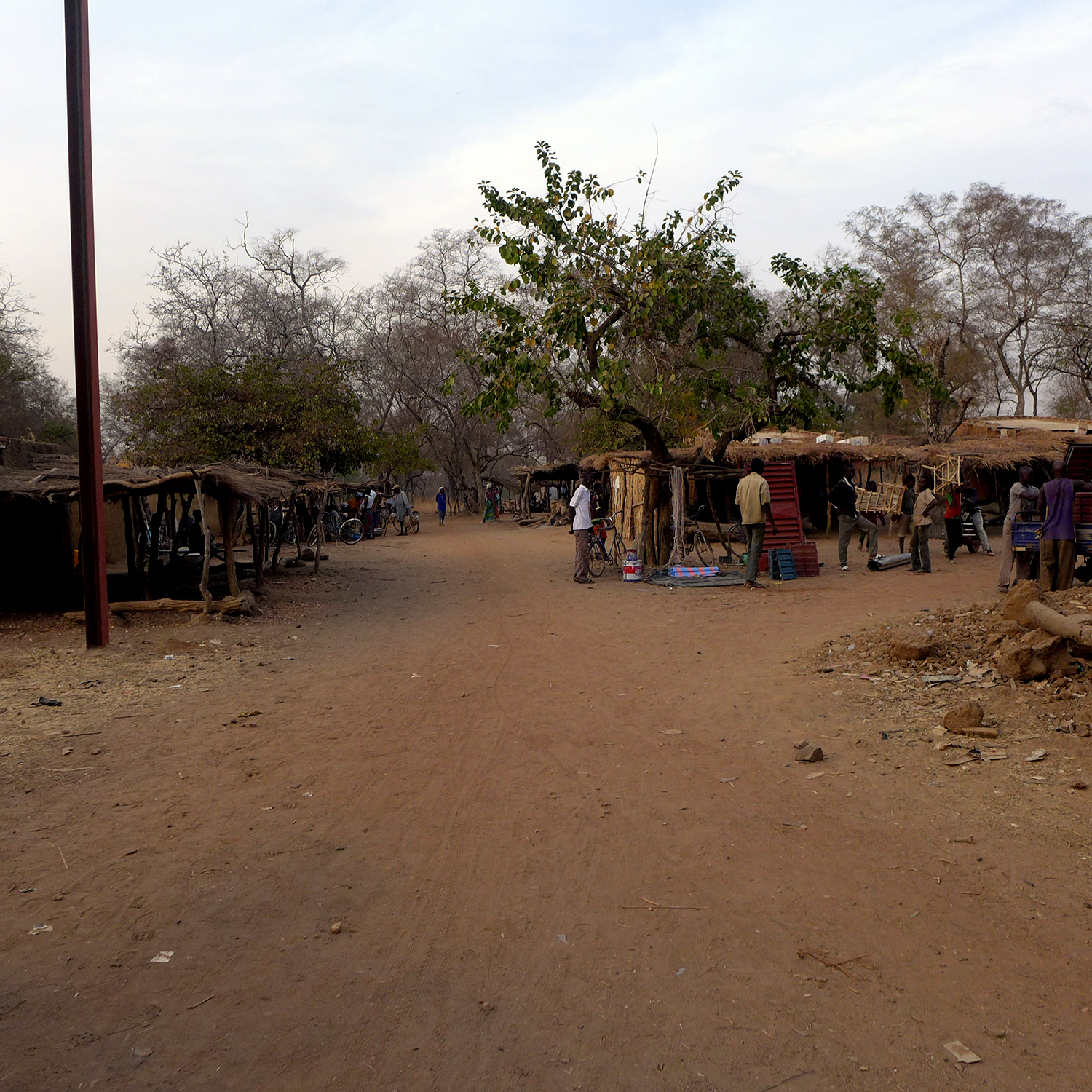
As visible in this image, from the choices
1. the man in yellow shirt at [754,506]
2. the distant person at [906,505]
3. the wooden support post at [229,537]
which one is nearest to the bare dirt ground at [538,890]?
the wooden support post at [229,537]

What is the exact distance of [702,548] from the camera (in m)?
16.6

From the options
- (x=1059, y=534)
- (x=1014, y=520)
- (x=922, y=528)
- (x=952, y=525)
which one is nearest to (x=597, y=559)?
(x=922, y=528)

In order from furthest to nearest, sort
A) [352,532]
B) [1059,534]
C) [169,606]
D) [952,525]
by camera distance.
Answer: [352,532] < [952,525] < [169,606] < [1059,534]

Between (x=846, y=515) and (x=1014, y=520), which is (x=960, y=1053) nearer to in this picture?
(x=1014, y=520)

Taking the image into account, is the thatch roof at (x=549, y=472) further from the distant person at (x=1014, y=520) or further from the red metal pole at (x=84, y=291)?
the red metal pole at (x=84, y=291)

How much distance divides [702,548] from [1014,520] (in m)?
6.26

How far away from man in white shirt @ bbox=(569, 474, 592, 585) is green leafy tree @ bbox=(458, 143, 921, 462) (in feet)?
4.97

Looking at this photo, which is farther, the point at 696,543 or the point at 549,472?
the point at 549,472

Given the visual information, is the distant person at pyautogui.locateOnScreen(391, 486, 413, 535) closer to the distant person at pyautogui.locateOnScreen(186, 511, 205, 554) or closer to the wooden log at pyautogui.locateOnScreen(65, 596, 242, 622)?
the distant person at pyautogui.locateOnScreen(186, 511, 205, 554)

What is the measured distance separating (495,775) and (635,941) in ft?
7.10

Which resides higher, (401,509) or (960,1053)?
(401,509)

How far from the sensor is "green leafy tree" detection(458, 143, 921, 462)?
1329 centimetres

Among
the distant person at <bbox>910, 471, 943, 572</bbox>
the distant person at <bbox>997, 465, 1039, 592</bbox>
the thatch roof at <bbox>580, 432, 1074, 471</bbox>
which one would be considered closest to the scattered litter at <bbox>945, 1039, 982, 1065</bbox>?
the distant person at <bbox>997, 465, 1039, 592</bbox>

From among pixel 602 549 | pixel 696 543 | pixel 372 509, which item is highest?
pixel 372 509
